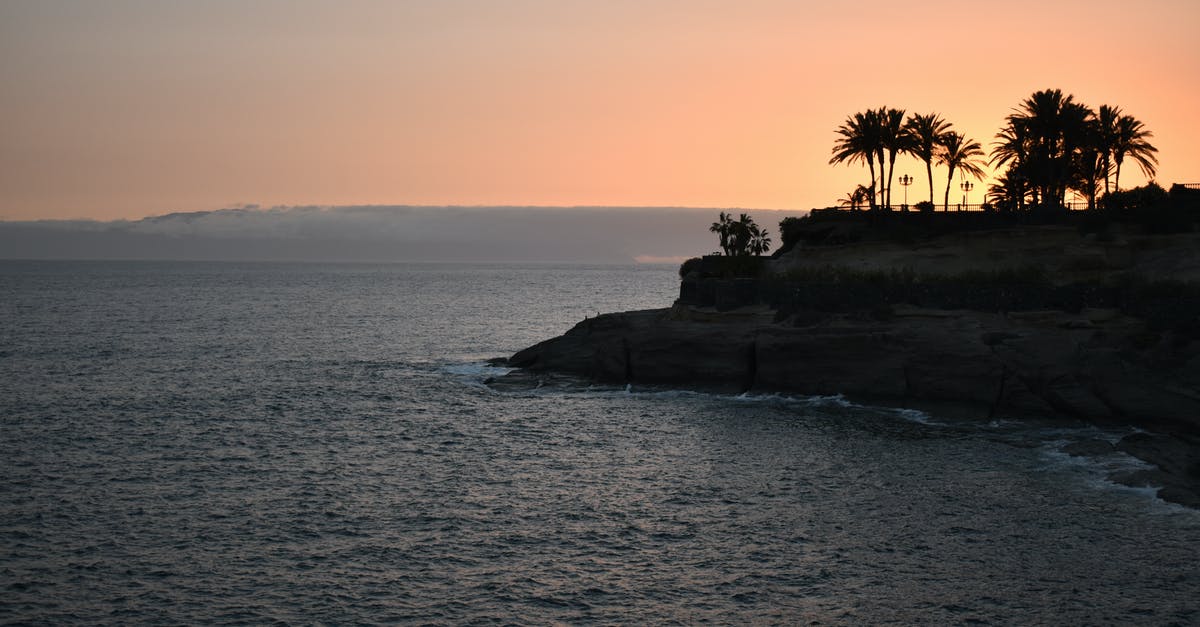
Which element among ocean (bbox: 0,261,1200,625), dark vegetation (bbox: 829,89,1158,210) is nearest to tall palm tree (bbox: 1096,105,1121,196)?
dark vegetation (bbox: 829,89,1158,210)

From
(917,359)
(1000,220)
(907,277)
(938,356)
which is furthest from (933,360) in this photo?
(1000,220)

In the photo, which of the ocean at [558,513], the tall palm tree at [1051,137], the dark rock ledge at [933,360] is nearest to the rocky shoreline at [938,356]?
the dark rock ledge at [933,360]

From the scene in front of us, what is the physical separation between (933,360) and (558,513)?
26546mm

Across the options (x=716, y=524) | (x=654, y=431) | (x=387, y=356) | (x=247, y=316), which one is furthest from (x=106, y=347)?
(x=716, y=524)

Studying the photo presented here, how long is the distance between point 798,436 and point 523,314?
9285 cm

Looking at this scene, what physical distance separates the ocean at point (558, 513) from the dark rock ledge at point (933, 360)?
1.82 metres

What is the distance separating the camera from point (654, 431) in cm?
4731

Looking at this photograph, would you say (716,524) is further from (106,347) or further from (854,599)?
(106,347)

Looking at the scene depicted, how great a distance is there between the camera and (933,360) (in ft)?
173

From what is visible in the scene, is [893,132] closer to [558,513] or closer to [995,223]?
[995,223]

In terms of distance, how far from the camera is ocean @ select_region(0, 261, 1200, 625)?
84.8 feet

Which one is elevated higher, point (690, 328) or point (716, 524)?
point (690, 328)

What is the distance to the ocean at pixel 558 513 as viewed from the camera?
25.9 m

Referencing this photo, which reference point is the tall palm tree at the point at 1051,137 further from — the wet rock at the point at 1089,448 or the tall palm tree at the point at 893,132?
the wet rock at the point at 1089,448
